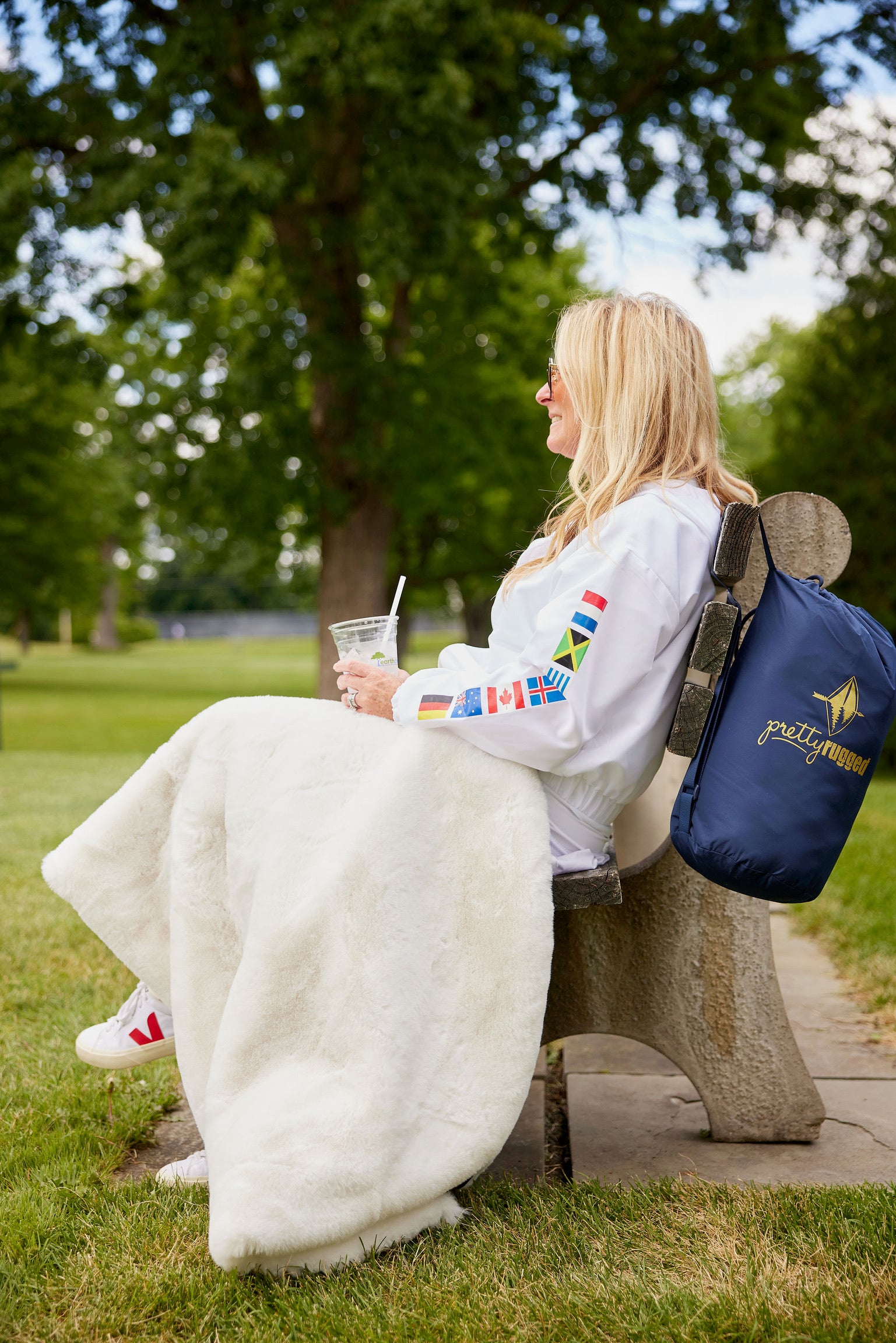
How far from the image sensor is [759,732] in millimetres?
2131

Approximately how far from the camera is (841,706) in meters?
2.10

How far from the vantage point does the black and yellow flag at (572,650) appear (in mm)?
2117

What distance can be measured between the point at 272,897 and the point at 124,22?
455 inches

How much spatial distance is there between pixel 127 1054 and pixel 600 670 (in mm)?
1297

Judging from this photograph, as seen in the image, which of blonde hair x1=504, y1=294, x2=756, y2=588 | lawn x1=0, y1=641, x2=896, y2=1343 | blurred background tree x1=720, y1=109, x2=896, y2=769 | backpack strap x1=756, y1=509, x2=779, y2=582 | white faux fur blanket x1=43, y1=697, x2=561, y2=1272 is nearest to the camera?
lawn x1=0, y1=641, x2=896, y2=1343

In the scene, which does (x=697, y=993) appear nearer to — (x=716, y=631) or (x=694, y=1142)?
(x=694, y=1142)

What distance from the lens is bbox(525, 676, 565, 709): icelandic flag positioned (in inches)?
83.4

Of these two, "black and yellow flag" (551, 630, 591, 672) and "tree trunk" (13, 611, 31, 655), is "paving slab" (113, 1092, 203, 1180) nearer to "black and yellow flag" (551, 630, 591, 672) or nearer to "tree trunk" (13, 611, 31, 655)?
"black and yellow flag" (551, 630, 591, 672)

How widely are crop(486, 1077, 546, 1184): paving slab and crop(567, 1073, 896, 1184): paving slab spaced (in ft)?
0.26

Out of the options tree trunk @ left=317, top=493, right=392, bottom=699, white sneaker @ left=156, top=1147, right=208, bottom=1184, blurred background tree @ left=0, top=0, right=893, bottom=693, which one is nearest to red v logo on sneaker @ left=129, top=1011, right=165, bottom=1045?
white sneaker @ left=156, top=1147, right=208, bottom=1184

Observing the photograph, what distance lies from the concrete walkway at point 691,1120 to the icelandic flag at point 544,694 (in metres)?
1.08

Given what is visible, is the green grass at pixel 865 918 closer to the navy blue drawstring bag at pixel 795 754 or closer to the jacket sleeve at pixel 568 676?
the navy blue drawstring bag at pixel 795 754

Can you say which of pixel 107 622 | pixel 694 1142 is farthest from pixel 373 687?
pixel 107 622

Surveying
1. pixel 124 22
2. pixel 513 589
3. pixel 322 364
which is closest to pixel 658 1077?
pixel 513 589
